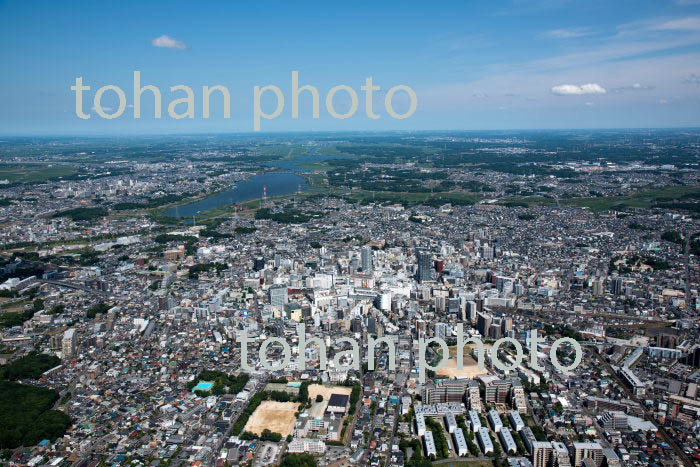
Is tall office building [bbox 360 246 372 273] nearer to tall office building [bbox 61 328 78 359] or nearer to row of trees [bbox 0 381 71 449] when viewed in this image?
tall office building [bbox 61 328 78 359]

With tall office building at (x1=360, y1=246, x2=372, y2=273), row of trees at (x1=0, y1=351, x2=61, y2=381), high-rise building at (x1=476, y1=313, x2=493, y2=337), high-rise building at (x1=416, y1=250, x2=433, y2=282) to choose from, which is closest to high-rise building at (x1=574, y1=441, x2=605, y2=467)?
high-rise building at (x1=476, y1=313, x2=493, y2=337)

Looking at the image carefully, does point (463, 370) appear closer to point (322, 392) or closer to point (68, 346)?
point (322, 392)

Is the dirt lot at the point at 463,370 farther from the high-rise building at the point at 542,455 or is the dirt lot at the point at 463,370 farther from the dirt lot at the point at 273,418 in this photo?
the dirt lot at the point at 273,418

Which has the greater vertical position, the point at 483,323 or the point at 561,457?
the point at 483,323

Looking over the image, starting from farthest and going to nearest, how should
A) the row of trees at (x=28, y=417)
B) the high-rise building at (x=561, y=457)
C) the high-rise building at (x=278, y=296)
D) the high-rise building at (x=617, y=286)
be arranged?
the high-rise building at (x=617, y=286) < the high-rise building at (x=278, y=296) < the row of trees at (x=28, y=417) < the high-rise building at (x=561, y=457)

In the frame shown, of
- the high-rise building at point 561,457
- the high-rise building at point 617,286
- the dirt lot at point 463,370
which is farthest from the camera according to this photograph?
the high-rise building at point 617,286

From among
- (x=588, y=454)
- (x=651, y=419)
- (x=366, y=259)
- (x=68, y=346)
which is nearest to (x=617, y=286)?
(x=651, y=419)

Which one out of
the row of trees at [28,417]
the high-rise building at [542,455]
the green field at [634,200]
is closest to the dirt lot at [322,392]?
the high-rise building at [542,455]
